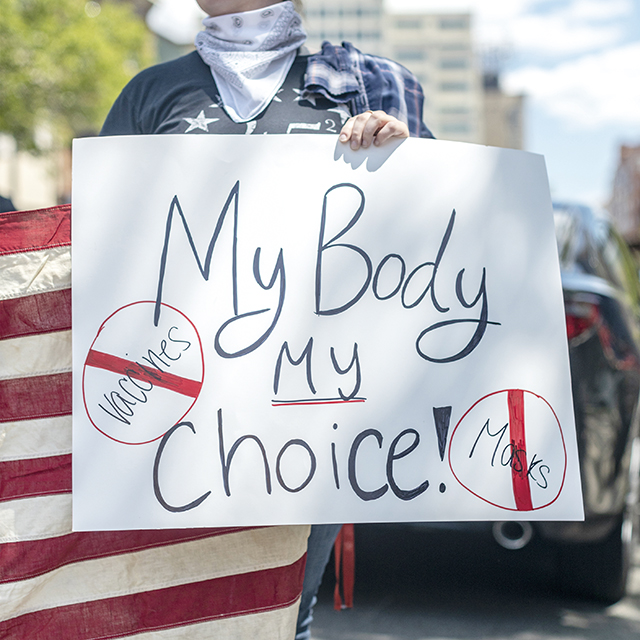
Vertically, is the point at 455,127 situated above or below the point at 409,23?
below

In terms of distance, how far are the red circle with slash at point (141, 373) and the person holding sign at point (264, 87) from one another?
1.30 feet

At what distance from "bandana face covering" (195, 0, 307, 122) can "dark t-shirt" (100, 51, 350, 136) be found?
2 cm

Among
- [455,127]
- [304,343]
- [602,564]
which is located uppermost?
[455,127]

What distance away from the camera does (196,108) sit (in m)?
1.49

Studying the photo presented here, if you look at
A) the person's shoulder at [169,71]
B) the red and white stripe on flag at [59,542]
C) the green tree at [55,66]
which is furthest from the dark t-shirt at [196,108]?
the green tree at [55,66]

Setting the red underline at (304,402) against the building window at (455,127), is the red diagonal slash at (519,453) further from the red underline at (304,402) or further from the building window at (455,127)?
the building window at (455,127)

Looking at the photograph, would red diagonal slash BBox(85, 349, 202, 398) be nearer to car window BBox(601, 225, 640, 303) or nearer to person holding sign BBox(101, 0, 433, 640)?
person holding sign BBox(101, 0, 433, 640)

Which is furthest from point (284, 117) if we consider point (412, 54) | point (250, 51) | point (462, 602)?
point (412, 54)

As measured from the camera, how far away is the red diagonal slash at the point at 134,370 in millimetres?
1293

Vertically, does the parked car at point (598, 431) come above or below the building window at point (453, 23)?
below

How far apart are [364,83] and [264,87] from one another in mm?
215

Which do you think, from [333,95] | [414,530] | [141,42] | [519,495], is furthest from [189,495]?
[141,42]

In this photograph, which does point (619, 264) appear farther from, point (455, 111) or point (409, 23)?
point (409, 23)

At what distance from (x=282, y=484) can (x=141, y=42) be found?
63.3 ft
